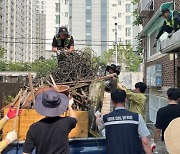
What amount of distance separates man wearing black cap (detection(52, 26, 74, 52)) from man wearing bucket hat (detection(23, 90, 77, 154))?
150 inches

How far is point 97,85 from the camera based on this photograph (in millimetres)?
5359

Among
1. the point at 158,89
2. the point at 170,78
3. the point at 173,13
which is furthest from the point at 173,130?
the point at 158,89

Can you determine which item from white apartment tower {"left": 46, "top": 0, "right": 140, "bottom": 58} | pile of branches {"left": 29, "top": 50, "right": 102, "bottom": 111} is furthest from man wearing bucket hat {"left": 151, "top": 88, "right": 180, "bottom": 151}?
white apartment tower {"left": 46, "top": 0, "right": 140, "bottom": 58}

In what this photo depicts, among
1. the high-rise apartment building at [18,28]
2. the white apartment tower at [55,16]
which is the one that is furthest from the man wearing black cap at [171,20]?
Answer: the white apartment tower at [55,16]

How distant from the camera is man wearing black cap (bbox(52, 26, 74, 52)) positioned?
7.49m

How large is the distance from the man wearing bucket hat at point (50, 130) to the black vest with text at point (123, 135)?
62 centimetres

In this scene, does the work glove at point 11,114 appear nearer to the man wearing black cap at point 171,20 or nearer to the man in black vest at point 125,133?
the man in black vest at point 125,133

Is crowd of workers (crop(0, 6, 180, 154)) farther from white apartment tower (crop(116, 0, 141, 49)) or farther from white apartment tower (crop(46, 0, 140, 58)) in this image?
white apartment tower (crop(116, 0, 141, 49))

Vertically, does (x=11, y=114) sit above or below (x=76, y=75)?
below

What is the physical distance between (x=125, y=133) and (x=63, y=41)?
3.92 meters

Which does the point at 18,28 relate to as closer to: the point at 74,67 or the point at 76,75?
the point at 74,67

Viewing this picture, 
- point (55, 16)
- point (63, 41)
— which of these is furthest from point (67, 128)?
point (55, 16)

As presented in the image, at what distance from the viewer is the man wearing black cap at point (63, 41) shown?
24.6 ft

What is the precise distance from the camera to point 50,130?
366cm
